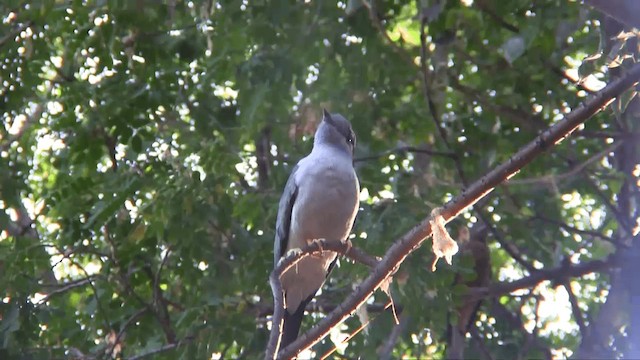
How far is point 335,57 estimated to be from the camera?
7.38 metres

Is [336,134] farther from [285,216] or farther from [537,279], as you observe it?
[537,279]

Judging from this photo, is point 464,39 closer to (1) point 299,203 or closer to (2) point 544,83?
(2) point 544,83

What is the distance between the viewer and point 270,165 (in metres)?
7.88

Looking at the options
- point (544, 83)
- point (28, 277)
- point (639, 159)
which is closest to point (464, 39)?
point (544, 83)

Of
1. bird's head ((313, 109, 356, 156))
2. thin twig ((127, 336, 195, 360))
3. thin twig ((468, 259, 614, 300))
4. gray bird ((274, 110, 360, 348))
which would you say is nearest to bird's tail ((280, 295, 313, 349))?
gray bird ((274, 110, 360, 348))

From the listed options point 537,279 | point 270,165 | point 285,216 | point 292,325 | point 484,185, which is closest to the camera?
point 484,185

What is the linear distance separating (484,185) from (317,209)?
2327 mm

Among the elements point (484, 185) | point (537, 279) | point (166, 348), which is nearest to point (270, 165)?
point (166, 348)

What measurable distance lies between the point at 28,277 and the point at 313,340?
11.7 ft

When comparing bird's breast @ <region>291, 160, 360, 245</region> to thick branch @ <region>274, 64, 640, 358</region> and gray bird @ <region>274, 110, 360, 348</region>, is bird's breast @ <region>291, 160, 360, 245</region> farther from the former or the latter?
thick branch @ <region>274, 64, 640, 358</region>

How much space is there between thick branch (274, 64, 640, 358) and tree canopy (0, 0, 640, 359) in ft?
9.14

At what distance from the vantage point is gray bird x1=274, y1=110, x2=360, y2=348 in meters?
5.37

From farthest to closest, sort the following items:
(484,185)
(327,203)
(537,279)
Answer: (537,279), (327,203), (484,185)

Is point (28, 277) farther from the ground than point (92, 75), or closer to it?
closer to it
